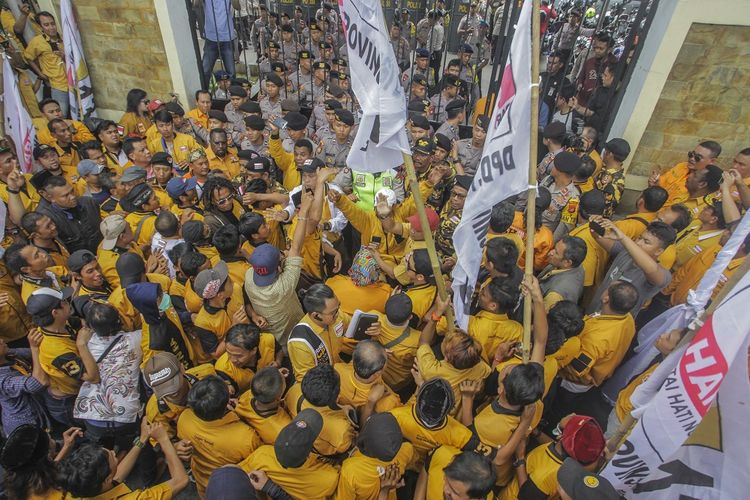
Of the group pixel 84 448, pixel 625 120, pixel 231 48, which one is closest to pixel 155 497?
pixel 84 448

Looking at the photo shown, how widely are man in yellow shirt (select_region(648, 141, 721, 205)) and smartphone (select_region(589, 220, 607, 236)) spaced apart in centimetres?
225

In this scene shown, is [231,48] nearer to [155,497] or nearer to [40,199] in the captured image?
[40,199]

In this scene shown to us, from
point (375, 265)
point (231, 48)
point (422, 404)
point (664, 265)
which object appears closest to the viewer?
point (422, 404)

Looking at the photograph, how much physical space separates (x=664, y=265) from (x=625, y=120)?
109 inches

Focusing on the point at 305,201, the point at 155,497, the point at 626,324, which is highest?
the point at 305,201

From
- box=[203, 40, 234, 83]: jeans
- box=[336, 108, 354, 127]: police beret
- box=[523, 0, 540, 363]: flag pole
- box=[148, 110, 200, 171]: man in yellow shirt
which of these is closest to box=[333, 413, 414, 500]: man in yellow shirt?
box=[523, 0, 540, 363]: flag pole

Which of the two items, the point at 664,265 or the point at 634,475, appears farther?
the point at 664,265

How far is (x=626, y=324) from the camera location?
132 inches

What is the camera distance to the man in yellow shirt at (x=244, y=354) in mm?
2970

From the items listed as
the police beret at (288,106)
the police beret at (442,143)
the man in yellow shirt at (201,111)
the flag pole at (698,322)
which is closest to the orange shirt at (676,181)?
the police beret at (442,143)

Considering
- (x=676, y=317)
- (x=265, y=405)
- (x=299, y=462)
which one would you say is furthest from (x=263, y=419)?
(x=676, y=317)

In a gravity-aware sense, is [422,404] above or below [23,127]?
below

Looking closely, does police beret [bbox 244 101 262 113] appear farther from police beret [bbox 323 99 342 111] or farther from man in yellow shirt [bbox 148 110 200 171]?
police beret [bbox 323 99 342 111]

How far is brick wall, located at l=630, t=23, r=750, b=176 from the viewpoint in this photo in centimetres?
526
